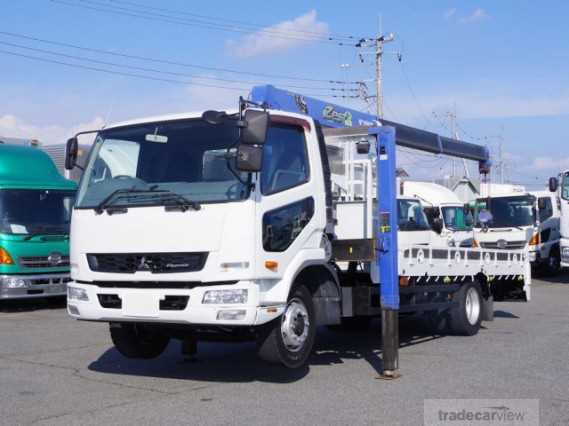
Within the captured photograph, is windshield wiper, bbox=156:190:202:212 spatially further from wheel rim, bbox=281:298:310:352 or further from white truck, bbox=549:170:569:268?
white truck, bbox=549:170:569:268

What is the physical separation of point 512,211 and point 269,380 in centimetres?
1772

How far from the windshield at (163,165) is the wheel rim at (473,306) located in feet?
18.0

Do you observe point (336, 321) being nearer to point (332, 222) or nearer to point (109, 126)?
point (332, 222)

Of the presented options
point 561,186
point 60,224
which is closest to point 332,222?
point 60,224

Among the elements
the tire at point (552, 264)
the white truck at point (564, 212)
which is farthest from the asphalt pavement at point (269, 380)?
the tire at point (552, 264)

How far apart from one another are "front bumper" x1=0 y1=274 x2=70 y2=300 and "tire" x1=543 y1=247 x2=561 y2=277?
629 inches

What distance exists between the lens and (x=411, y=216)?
16.8 m

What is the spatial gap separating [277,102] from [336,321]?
105 inches

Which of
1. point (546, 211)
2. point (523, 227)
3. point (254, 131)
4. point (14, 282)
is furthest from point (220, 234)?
point (546, 211)

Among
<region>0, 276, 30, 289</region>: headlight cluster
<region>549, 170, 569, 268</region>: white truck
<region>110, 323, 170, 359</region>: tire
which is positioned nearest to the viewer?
<region>110, 323, 170, 359</region>: tire

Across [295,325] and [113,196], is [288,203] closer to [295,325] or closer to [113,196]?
[295,325]

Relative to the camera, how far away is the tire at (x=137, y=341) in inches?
333

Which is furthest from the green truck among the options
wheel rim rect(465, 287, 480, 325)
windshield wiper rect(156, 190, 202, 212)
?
windshield wiper rect(156, 190, 202, 212)

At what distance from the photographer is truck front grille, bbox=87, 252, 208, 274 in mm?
7000
